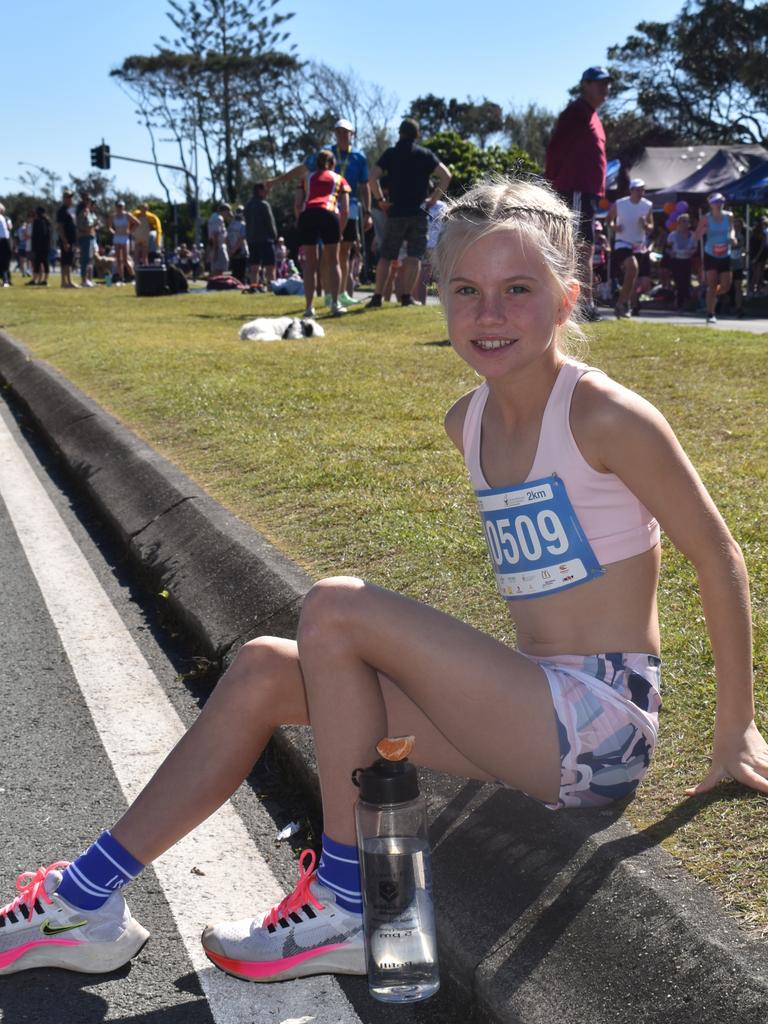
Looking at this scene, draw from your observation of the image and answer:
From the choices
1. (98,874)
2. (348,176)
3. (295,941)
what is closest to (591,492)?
(295,941)

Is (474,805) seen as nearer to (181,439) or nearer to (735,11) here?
(181,439)

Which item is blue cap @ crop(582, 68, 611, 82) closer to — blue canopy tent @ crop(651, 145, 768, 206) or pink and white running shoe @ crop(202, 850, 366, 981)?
pink and white running shoe @ crop(202, 850, 366, 981)

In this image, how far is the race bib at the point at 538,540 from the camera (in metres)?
2.67

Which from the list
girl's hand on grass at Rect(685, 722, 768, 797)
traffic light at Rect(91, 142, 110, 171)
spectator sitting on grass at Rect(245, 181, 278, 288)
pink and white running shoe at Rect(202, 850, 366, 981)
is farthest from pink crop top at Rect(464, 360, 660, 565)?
traffic light at Rect(91, 142, 110, 171)

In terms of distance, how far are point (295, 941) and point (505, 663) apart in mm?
668

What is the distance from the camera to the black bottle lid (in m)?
2.45

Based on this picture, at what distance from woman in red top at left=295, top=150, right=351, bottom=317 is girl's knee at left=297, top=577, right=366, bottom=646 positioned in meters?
12.7

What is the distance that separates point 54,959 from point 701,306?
20637 mm

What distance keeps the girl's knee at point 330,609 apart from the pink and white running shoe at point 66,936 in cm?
66

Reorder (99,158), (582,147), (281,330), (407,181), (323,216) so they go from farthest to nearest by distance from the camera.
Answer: (99,158)
(407,181)
(323,216)
(281,330)
(582,147)

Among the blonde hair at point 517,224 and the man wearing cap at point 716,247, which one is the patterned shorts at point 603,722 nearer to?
the blonde hair at point 517,224

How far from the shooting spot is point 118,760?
353cm

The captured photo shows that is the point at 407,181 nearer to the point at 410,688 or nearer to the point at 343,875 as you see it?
the point at 410,688

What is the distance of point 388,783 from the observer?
245cm
